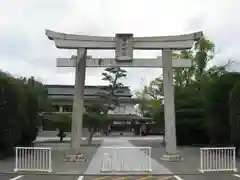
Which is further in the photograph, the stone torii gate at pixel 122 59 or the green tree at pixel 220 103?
the green tree at pixel 220 103

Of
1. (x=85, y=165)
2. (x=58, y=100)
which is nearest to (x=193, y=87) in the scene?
(x=85, y=165)

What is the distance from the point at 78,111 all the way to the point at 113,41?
3.72 meters

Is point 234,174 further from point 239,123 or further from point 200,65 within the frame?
point 200,65

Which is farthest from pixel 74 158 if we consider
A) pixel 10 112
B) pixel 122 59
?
pixel 122 59

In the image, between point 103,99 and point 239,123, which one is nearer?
point 239,123

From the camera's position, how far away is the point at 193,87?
3694 cm

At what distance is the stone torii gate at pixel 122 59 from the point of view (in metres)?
19.7

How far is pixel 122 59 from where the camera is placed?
65.4ft

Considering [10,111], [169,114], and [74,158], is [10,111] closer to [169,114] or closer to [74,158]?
[74,158]

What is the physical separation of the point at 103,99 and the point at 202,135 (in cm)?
948

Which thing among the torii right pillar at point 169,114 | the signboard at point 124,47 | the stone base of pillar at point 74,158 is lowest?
the stone base of pillar at point 74,158

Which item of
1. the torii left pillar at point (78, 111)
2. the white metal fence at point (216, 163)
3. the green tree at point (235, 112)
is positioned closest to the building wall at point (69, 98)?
the green tree at point (235, 112)

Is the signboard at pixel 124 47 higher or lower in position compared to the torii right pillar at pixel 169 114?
higher

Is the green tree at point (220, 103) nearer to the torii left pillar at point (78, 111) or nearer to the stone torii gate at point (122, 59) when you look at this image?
the stone torii gate at point (122, 59)
